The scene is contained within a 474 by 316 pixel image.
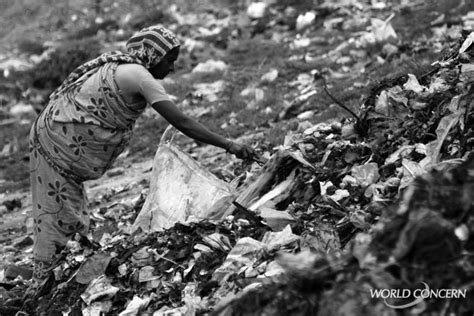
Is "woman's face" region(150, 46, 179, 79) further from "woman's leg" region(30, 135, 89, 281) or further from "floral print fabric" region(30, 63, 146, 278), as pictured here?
"woman's leg" region(30, 135, 89, 281)

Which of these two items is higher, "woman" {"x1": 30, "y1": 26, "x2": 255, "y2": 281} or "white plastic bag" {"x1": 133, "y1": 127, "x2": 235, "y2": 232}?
"woman" {"x1": 30, "y1": 26, "x2": 255, "y2": 281}

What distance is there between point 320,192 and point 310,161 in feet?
1.08

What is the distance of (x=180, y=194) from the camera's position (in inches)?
176

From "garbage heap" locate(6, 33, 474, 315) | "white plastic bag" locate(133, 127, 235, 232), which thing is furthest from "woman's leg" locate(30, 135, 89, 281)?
"white plastic bag" locate(133, 127, 235, 232)

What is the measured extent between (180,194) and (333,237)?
1.26 m

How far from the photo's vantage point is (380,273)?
106 inches

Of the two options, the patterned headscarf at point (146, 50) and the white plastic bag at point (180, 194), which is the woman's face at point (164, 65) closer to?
the patterned headscarf at point (146, 50)

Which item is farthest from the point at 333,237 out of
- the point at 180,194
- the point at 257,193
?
the point at 180,194

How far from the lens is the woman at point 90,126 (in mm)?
4207

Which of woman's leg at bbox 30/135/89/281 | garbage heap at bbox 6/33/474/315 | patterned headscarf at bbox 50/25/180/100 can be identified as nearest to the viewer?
garbage heap at bbox 6/33/474/315

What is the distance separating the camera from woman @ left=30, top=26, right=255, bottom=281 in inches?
166

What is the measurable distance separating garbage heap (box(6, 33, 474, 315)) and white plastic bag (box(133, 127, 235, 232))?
11 cm

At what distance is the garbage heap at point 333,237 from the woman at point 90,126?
0.22 m

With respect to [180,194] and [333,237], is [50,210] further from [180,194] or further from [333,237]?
[333,237]
